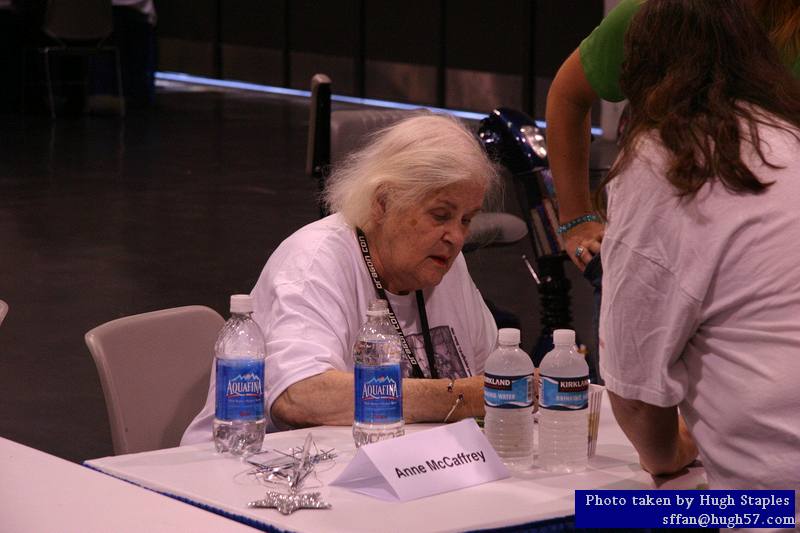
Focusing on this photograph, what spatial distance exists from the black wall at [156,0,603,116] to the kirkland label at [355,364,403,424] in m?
9.24

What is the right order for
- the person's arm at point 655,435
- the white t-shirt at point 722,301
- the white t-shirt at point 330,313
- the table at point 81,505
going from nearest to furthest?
the table at point 81,505 → the white t-shirt at point 722,301 → the person's arm at point 655,435 → the white t-shirt at point 330,313

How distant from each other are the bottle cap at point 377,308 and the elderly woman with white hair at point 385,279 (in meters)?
0.12

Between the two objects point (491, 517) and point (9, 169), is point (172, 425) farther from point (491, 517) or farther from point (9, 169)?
point (9, 169)

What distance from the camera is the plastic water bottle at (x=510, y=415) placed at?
225 centimetres

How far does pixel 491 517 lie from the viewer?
1964 millimetres

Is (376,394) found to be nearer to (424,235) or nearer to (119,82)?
(424,235)

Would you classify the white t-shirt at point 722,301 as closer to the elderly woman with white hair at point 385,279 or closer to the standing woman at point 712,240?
the standing woman at point 712,240

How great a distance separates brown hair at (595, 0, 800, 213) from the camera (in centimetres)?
173

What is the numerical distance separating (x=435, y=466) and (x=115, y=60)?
1156 centimetres

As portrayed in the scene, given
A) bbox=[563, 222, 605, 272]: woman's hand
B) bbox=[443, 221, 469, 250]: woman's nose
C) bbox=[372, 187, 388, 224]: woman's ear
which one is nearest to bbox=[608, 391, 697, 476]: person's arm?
bbox=[443, 221, 469, 250]: woman's nose

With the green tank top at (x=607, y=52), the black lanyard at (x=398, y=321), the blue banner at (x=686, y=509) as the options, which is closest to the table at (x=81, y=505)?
the blue banner at (x=686, y=509)

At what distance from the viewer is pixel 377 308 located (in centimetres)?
247

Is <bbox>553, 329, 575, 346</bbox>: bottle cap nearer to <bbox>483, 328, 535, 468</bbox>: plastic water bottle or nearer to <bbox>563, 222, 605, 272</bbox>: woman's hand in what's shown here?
<bbox>483, 328, 535, 468</bbox>: plastic water bottle

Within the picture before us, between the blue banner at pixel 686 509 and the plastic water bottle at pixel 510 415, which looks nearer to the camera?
the blue banner at pixel 686 509
